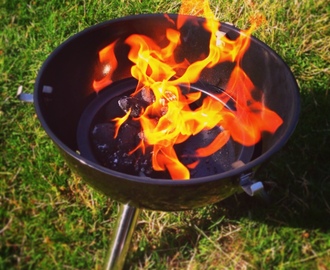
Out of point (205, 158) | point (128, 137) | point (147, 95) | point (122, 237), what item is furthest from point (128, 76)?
point (122, 237)

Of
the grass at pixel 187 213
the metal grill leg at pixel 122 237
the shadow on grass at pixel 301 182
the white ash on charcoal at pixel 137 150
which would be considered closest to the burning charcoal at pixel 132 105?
the white ash on charcoal at pixel 137 150

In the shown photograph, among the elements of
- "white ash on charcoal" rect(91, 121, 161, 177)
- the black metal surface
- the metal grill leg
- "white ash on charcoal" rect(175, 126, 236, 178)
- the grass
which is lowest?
the grass

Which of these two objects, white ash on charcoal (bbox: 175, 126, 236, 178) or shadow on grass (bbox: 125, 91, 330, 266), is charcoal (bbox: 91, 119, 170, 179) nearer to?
white ash on charcoal (bbox: 175, 126, 236, 178)

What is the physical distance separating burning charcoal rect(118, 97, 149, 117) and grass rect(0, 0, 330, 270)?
18.4 inches

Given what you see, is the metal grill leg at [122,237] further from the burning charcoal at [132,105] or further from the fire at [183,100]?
the burning charcoal at [132,105]

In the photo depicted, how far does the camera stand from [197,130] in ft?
5.71

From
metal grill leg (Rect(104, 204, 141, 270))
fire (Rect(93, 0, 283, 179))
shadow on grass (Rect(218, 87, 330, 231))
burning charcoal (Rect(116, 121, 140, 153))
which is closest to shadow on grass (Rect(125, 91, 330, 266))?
shadow on grass (Rect(218, 87, 330, 231))

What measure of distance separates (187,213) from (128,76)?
65 centimetres

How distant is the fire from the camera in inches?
65.1

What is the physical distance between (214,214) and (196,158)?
1.41 ft

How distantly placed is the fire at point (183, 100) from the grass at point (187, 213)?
0.73 feet

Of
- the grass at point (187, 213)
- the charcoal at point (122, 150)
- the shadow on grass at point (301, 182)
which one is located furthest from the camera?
the shadow on grass at point (301, 182)

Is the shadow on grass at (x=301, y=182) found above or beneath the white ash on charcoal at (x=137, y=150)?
beneath

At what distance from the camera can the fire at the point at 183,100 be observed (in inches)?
65.1
